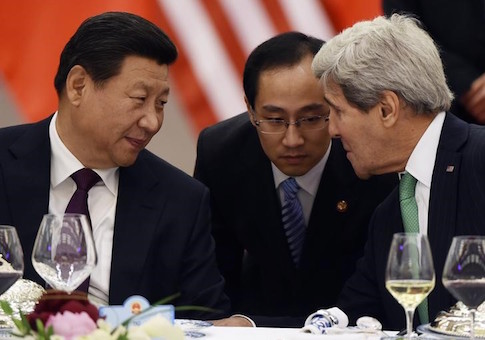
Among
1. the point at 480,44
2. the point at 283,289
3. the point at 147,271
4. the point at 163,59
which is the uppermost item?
the point at 163,59

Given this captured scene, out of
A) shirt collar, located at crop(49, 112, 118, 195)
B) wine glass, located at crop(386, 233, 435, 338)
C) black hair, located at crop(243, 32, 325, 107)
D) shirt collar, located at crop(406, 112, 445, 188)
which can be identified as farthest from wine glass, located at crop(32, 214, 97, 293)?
black hair, located at crop(243, 32, 325, 107)

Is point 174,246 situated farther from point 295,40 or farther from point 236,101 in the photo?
point 236,101

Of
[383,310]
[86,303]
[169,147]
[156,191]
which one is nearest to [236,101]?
[169,147]

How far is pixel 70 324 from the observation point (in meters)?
1.90

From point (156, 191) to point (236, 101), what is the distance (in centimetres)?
121

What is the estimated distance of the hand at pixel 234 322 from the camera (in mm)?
3270

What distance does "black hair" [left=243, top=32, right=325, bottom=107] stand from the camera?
417 cm

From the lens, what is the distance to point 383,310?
3.54 m

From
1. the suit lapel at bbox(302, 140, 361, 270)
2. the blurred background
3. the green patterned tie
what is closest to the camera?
the green patterned tie

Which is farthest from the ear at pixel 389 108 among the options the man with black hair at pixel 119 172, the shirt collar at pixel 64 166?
the shirt collar at pixel 64 166

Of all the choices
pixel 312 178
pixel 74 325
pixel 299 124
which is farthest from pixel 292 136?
pixel 74 325

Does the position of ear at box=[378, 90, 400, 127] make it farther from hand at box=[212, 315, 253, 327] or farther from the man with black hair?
hand at box=[212, 315, 253, 327]

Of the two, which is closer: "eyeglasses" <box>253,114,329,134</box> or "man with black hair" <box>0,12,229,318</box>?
"man with black hair" <box>0,12,229,318</box>

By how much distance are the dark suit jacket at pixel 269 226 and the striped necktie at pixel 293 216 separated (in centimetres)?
3
